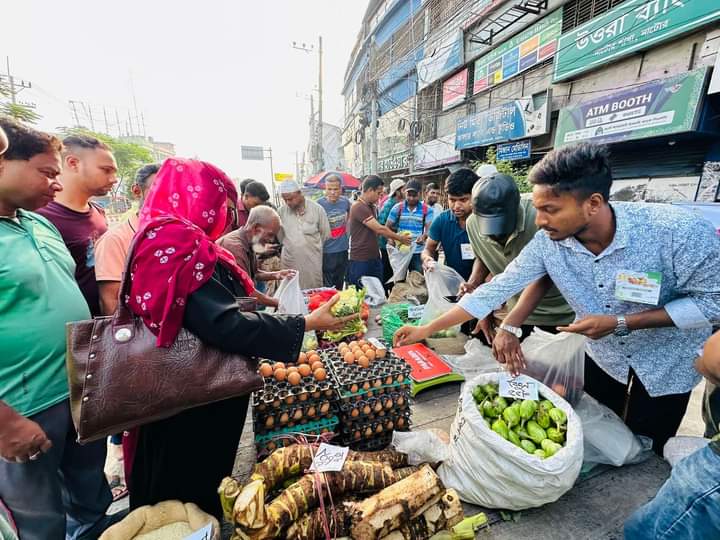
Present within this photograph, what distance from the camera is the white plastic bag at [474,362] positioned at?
2.60 metres

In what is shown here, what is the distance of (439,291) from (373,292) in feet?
4.72

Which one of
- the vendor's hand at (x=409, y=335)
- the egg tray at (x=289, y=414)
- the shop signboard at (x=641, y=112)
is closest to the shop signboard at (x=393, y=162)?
the shop signboard at (x=641, y=112)

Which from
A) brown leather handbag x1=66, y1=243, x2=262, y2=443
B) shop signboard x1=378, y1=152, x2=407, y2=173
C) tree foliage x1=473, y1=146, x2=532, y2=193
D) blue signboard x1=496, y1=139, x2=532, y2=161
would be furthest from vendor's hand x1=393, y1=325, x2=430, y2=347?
shop signboard x1=378, y1=152, x2=407, y2=173

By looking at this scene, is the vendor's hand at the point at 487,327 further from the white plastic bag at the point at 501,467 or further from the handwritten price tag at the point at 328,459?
the handwritten price tag at the point at 328,459

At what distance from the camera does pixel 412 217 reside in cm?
511

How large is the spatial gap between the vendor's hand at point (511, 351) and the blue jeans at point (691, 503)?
0.86 meters

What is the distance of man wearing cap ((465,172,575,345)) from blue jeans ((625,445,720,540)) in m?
1.03

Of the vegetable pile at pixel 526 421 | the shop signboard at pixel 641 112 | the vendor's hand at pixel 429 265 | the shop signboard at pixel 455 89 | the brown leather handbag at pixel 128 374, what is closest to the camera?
the brown leather handbag at pixel 128 374

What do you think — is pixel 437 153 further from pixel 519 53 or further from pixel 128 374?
pixel 128 374

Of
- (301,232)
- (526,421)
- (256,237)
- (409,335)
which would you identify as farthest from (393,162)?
(526,421)

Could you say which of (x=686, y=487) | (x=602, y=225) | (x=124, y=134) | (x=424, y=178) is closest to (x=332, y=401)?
(x=686, y=487)

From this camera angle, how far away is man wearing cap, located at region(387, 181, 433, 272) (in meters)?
5.00

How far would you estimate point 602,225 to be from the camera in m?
1.61

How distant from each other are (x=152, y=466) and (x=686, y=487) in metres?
1.92
